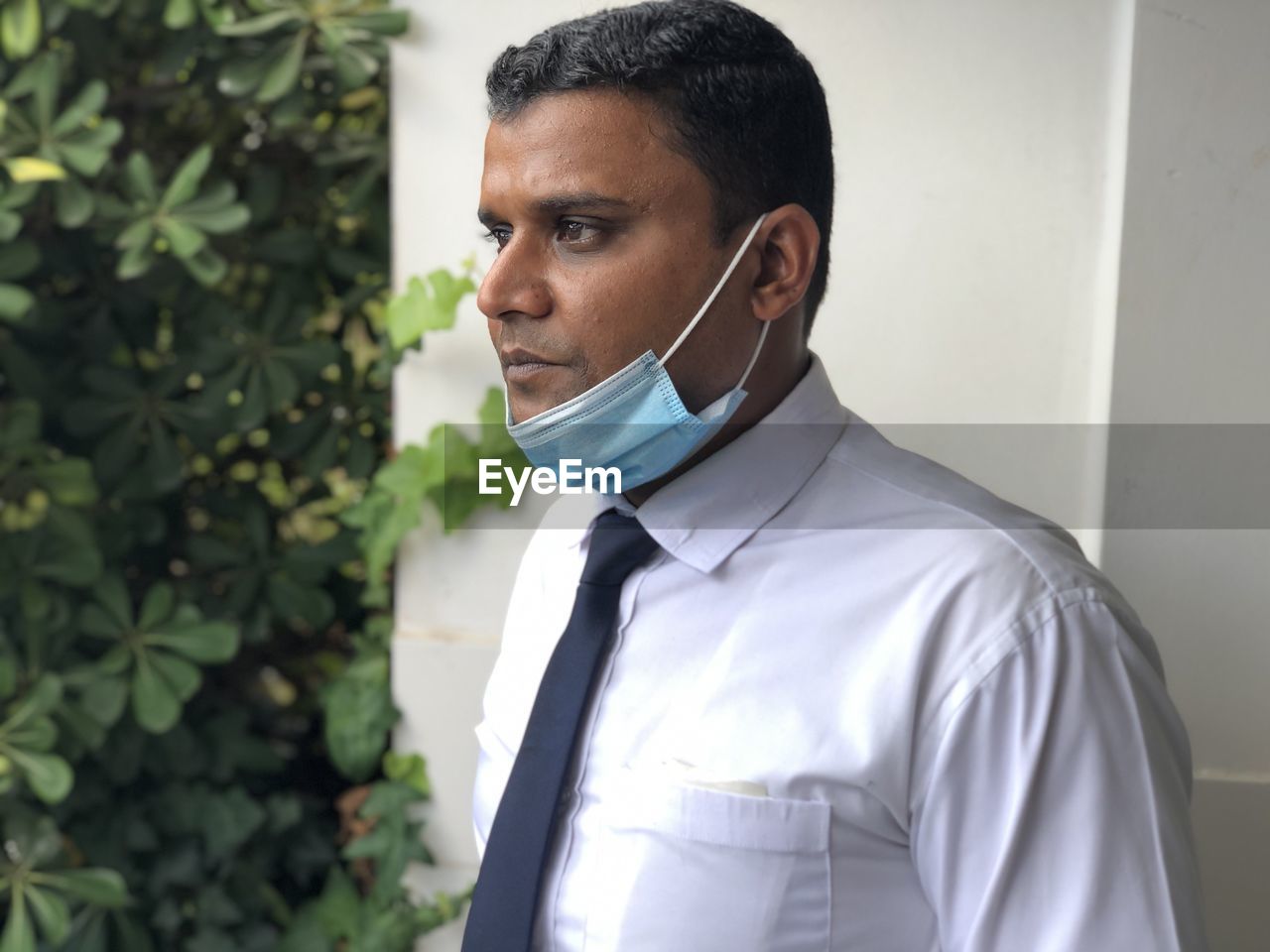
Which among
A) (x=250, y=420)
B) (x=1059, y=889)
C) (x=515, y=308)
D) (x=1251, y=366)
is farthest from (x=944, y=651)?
(x=250, y=420)

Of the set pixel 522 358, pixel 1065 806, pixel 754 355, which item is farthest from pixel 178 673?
pixel 1065 806

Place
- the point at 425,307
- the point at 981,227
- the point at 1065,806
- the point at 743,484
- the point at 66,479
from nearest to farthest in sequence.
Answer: the point at 1065,806 → the point at 743,484 → the point at 981,227 → the point at 425,307 → the point at 66,479

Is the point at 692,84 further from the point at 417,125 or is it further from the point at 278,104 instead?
the point at 278,104

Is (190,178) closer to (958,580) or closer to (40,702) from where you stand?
Answer: (40,702)

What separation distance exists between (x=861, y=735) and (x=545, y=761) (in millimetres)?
324

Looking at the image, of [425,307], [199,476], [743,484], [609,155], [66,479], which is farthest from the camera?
[199,476]

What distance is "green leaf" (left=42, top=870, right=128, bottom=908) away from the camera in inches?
83.8

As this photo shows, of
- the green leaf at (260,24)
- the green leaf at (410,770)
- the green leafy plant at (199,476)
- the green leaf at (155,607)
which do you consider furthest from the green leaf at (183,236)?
the green leaf at (410,770)

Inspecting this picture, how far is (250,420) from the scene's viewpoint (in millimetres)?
2277

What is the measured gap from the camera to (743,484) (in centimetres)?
121

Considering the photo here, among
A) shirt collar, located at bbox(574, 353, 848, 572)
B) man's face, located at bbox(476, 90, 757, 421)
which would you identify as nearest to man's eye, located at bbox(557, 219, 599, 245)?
man's face, located at bbox(476, 90, 757, 421)

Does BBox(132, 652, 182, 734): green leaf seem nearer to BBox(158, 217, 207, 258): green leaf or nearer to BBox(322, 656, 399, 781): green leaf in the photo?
BBox(322, 656, 399, 781): green leaf

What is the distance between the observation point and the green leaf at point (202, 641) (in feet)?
7.29

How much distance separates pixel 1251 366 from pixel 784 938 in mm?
928
